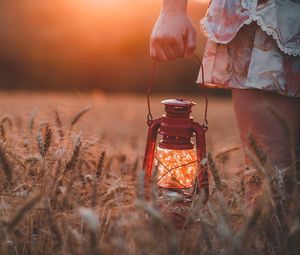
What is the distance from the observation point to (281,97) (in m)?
1.81

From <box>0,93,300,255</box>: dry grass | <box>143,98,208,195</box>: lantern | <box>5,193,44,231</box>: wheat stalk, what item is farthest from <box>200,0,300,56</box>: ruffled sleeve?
<box>5,193,44,231</box>: wheat stalk

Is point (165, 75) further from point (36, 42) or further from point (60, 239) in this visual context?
point (60, 239)

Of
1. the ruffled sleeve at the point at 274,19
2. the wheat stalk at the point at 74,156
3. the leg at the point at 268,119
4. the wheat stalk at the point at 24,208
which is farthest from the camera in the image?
the leg at the point at 268,119

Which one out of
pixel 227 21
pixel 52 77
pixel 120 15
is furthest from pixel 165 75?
pixel 227 21

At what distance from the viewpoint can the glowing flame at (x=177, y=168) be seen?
194 cm

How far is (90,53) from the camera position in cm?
1071

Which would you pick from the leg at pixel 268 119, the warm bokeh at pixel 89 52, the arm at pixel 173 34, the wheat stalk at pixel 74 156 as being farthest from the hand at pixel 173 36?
the warm bokeh at pixel 89 52

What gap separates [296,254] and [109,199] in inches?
19.9

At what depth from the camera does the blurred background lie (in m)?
10.4

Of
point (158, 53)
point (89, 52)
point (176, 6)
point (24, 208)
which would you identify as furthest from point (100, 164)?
point (89, 52)

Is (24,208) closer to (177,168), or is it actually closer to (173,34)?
(173,34)

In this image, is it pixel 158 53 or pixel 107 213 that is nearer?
pixel 107 213

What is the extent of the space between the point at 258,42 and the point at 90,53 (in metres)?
9.11

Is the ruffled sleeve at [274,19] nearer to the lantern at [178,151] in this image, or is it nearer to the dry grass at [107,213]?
the lantern at [178,151]
